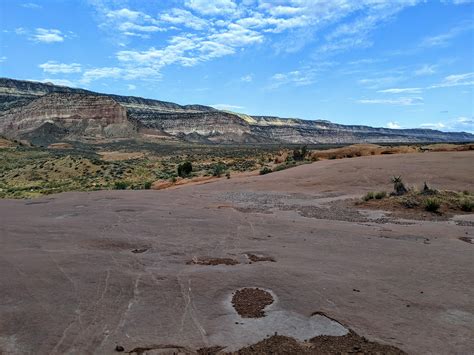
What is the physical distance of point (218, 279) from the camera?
8.69m

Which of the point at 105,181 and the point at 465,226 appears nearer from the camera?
the point at 465,226

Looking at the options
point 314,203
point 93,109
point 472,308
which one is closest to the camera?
point 472,308

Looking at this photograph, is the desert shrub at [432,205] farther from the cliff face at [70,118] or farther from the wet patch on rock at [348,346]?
the cliff face at [70,118]

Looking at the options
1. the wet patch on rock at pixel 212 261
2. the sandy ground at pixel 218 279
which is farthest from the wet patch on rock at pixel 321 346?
the wet patch on rock at pixel 212 261

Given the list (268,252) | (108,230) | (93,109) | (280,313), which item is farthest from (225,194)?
(93,109)

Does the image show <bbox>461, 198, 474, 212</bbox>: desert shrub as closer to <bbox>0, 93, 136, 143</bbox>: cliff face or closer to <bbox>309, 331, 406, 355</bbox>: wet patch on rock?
<bbox>309, 331, 406, 355</bbox>: wet patch on rock

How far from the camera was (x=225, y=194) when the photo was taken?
2639cm

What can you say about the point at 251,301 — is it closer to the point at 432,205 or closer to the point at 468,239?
the point at 468,239

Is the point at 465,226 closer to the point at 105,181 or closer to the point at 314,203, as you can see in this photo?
the point at 314,203

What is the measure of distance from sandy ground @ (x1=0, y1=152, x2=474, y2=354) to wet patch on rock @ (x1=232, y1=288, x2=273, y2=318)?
15 cm

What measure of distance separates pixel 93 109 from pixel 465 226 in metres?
140

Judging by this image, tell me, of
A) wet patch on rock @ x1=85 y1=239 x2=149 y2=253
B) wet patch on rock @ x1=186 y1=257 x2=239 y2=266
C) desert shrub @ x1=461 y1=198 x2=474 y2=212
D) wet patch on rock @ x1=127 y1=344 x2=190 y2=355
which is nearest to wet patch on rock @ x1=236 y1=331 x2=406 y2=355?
wet patch on rock @ x1=127 y1=344 x2=190 y2=355

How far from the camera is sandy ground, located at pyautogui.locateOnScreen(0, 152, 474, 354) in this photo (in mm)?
6520

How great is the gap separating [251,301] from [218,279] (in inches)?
44.9
